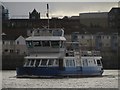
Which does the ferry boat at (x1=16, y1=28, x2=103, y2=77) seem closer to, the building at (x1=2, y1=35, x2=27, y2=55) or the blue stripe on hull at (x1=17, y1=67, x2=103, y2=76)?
the blue stripe on hull at (x1=17, y1=67, x2=103, y2=76)

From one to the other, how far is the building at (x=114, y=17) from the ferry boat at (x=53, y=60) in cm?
7389

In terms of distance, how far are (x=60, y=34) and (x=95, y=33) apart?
204ft

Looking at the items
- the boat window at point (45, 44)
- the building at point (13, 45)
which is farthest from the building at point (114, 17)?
the boat window at point (45, 44)

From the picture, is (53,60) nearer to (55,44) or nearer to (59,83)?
(55,44)

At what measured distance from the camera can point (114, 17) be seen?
460 ft

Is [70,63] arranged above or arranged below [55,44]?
below

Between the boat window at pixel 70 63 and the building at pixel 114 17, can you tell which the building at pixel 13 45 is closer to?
the building at pixel 114 17

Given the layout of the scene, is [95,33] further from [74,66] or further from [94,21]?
[74,66]

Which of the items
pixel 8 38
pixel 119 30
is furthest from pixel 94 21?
pixel 8 38

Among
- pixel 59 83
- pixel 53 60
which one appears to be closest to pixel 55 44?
pixel 53 60

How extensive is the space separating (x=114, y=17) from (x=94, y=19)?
8.24 metres

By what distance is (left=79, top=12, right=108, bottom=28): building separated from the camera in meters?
132

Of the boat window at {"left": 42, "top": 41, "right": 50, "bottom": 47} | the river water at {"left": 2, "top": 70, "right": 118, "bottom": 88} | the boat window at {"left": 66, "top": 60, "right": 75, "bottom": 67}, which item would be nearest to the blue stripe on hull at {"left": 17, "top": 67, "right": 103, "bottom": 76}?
the boat window at {"left": 66, "top": 60, "right": 75, "bottom": 67}

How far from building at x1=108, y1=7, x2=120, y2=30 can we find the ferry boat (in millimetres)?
73885
